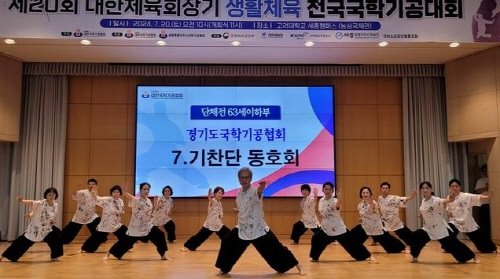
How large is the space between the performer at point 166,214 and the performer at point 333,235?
10.9 feet

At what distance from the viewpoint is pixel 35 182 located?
9211 millimetres

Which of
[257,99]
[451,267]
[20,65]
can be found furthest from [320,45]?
[20,65]

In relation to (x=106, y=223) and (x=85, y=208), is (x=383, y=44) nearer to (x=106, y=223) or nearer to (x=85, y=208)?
(x=106, y=223)

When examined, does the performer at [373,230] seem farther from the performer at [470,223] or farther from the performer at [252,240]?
the performer at [252,240]

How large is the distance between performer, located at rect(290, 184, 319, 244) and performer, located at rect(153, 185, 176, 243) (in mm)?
2186

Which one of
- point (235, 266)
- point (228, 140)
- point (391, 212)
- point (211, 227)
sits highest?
point (228, 140)

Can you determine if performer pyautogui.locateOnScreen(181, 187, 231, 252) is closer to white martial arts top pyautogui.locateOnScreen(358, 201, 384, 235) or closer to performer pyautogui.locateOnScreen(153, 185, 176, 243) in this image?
performer pyautogui.locateOnScreen(153, 185, 176, 243)

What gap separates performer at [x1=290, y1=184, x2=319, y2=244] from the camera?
8.52 meters

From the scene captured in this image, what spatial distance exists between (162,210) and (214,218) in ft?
4.74

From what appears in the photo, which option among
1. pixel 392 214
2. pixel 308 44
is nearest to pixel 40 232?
pixel 308 44

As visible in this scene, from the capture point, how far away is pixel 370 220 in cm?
724

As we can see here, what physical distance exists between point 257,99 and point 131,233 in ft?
13.3

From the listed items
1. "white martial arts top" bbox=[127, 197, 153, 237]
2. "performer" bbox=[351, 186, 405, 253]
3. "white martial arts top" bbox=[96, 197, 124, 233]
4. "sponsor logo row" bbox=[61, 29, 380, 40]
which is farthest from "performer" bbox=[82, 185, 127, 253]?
"performer" bbox=[351, 186, 405, 253]

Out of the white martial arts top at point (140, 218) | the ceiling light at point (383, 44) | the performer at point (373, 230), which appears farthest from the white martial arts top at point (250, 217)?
the ceiling light at point (383, 44)
